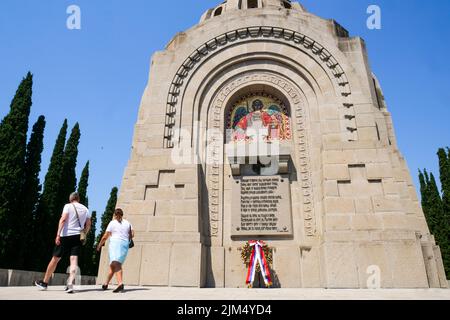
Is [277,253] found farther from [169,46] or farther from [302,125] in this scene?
[169,46]

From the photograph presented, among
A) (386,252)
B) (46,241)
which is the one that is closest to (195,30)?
(386,252)

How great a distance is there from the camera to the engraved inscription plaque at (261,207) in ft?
38.6

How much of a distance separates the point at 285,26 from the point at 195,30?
14.0 ft

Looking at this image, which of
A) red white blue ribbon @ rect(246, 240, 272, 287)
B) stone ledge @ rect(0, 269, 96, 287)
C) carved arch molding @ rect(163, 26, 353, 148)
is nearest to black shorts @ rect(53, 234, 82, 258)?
stone ledge @ rect(0, 269, 96, 287)

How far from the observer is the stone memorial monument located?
1041 cm

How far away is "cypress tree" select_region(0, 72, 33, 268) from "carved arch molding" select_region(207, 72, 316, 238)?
625 inches

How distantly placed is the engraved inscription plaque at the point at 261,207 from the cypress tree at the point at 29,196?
1753 centimetres

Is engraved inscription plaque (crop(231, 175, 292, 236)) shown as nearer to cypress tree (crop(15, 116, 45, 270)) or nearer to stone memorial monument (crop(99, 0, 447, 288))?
stone memorial monument (crop(99, 0, 447, 288))

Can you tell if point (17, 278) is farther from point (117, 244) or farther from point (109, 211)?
point (109, 211)

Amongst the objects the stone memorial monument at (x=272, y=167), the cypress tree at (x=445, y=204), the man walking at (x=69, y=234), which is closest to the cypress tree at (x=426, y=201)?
the cypress tree at (x=445, y=204)

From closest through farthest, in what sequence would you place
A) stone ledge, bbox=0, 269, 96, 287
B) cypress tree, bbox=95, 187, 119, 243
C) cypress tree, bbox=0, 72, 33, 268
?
1. stone ledge, bbox=0, 269, 96, 287
2. cypress tree, bbox=0, 72, 33, 268
3. cypress tree, bbox=95, 187, 119, 243

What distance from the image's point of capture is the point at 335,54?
13.4 m

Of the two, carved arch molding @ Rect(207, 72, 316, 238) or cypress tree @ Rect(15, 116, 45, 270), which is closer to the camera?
carved arch molding @ Rect(207, 72, 316, 238)
